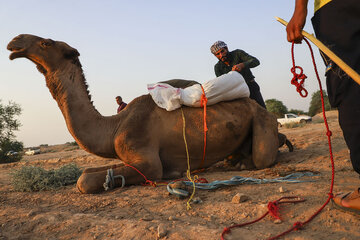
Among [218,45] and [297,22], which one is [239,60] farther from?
[297,22]

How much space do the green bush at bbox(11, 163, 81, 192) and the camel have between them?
0.78m

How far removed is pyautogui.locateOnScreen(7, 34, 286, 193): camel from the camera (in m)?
3.75

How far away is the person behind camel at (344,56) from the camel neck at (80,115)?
9.02 feet

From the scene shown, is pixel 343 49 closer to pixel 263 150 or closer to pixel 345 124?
pixel 345 124

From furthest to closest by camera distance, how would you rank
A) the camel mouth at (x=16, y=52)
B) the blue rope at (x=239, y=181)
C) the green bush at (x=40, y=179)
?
the green bush at (x=40, y=179) < the camel mouth at (x=16, y=52) < the blue rope at (x=239, y=181)

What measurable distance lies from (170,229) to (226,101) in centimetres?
272

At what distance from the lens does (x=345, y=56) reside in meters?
1.79

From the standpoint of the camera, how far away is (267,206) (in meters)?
2.06

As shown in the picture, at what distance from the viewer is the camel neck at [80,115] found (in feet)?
12.5

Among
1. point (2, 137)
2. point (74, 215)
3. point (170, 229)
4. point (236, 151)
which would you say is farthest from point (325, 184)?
point (2, 137)

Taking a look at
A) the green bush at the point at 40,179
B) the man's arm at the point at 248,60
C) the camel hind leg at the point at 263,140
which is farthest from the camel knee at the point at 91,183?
the man's arm at the point at 248,60

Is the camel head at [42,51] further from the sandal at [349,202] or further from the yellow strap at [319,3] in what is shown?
the sandal at [349,202]

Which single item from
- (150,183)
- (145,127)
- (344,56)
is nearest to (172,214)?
(150,183)

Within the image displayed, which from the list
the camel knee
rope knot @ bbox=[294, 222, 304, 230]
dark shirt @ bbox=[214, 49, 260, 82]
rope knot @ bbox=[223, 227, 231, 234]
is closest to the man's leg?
dark shirt @ bbox=[214, 49, 260, 82]
